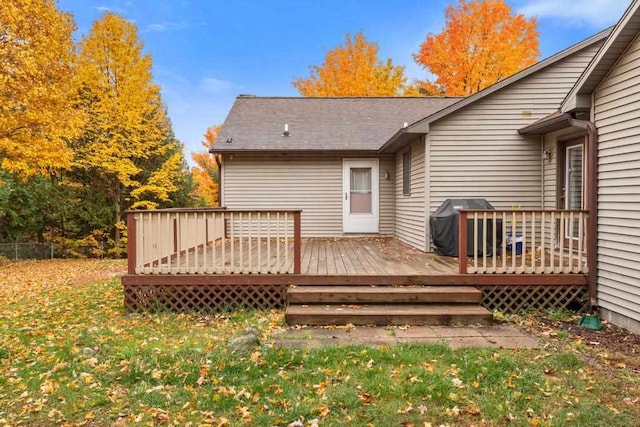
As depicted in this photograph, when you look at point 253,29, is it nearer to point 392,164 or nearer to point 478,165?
point 392,164

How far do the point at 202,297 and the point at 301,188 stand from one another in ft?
20.0

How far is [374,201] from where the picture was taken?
37.6ft

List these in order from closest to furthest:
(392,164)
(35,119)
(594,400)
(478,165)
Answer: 1. (594,400)
2. (478,165)
3. (35,119)
4. (392,164)

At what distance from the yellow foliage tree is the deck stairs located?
9021 mm

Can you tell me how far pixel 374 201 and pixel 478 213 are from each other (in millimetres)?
5767

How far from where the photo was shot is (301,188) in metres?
11.5

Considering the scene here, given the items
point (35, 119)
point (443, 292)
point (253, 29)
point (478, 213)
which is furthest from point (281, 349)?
point (253, 29)

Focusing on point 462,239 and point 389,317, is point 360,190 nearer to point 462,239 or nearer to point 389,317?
point 462,239

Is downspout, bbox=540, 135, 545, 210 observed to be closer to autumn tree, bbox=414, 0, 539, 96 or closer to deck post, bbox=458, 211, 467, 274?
deck post, bbox=458, 211, 467, 274

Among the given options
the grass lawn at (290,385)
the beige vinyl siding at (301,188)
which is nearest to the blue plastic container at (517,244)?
the grass lawn at (290,385)

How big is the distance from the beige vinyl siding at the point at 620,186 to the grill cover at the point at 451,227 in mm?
2007

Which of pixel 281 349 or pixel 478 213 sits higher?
pixel 478 213

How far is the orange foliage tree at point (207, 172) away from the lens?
1032 inches

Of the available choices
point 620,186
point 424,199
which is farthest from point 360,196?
point 620,186
